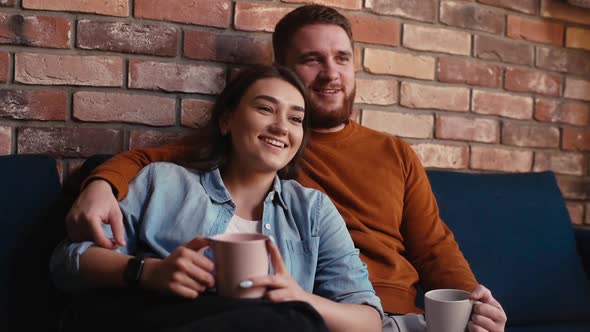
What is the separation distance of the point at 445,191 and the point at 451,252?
0.92ft

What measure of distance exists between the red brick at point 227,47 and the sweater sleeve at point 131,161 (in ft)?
1.02

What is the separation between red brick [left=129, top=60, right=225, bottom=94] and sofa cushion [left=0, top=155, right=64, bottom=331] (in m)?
0.38

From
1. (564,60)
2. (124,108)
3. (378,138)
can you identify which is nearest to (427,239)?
(378,138)

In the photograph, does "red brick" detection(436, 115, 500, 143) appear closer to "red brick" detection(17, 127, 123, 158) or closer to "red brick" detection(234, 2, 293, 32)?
"red brick" detection(234, 2, 293, 32)

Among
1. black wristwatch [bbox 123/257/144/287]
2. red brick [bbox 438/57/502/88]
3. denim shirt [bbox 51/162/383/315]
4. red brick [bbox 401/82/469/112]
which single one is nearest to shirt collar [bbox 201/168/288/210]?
denim shirt [bbox 51/162/383/315]

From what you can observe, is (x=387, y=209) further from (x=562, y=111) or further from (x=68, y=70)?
(x=562, y=111)

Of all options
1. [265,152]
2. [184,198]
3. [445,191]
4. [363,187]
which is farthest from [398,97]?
[184,198]

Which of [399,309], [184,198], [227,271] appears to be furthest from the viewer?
[399,309]

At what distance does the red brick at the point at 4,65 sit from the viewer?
1516mm

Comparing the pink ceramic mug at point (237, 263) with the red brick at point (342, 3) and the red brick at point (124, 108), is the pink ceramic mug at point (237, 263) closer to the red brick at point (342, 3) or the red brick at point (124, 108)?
the red brick at point (124, 108)

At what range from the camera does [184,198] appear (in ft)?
4.10

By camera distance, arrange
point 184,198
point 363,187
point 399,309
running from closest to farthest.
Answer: point 184,198
point 399,309
point 363,187

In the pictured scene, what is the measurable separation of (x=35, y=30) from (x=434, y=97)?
48.1 inches

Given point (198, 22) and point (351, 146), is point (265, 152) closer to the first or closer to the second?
point (351, 146)
